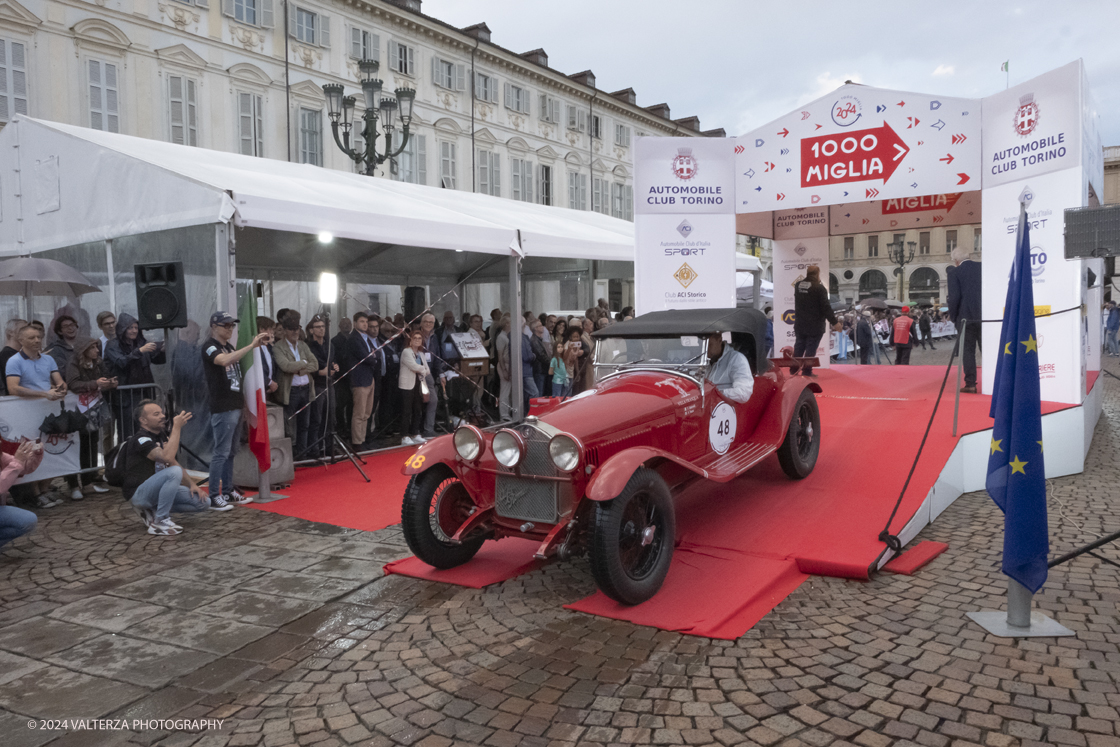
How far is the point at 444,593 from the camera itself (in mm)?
4484

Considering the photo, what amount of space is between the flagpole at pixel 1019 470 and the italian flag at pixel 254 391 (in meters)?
5.66

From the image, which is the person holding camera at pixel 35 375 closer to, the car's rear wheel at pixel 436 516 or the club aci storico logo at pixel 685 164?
the car's rear wheel at pixel 436 516

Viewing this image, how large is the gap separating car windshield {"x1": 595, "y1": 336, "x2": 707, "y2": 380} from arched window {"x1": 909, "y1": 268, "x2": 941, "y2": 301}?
61.2 metres

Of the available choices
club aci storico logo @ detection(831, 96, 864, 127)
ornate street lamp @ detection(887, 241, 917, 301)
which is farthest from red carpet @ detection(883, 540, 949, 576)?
ornate street lamp @ detection(887, 241, 917, 301)

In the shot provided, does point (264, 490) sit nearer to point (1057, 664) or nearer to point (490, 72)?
point (1057, 664)

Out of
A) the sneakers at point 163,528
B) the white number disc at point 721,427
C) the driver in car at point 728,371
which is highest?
the driver in car at point 728,371

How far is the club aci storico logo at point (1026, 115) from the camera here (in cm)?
767

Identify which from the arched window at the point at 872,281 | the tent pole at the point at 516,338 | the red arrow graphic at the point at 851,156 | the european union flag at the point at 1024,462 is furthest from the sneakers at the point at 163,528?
the arched window at the point at 872,281

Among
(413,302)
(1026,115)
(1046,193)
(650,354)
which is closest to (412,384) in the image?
(413,302)

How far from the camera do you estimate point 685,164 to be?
32.9ft

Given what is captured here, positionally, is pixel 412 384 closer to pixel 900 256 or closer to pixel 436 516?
pixel 436 516

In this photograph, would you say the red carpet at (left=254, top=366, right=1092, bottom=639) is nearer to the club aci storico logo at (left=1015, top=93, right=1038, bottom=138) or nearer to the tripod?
the tripod

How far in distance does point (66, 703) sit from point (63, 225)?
7.11 metres

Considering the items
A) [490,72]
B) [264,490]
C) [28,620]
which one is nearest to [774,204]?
[264,490]
